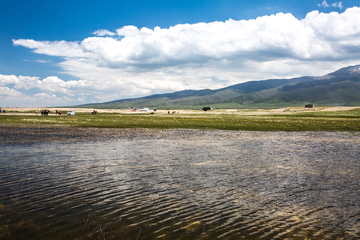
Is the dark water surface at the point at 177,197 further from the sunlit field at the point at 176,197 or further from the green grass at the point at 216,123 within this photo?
the green grass at the point at 216,123

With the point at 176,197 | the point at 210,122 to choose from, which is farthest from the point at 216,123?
the point at 176,197

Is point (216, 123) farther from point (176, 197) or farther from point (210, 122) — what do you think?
point (176, 197)

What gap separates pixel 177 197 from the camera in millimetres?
10750

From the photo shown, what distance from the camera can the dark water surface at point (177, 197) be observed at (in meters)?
7.86

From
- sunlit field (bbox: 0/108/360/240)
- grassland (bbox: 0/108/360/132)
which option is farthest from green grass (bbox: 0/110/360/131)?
sunlit field (bbox: 0/108/360/240)

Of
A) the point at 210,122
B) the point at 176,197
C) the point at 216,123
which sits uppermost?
the point at 210,122

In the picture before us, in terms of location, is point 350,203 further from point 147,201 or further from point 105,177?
point 105,177

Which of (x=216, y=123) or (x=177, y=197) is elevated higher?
(x=216, y=123)

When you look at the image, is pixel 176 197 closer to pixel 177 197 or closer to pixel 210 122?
pixel 177 197

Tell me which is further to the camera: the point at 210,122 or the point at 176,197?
the point at 210,122

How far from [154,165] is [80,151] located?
8.00m

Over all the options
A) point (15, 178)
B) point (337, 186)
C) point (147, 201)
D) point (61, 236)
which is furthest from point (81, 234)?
point (337, 186)

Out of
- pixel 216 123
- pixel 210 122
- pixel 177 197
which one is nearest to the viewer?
pixel 177 197

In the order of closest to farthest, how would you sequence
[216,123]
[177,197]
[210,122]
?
[177,197]
[216,123]
[210,122]
